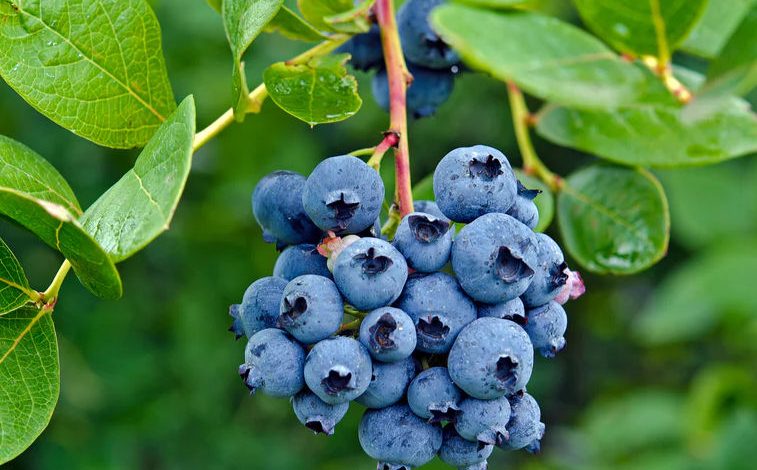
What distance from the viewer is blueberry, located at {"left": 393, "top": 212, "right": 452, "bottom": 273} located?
0.90 meters

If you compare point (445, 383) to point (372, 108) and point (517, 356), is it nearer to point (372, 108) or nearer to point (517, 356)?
point (517, 356)

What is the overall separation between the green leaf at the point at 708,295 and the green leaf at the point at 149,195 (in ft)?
7.57

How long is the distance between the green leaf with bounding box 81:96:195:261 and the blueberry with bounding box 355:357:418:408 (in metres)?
0.29

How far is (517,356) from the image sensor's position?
2.87 feet

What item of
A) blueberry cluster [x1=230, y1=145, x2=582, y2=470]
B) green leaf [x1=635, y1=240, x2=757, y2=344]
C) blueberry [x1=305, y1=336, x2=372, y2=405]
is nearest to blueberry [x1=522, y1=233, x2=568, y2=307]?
blueberry cluster [x1=230, y1=145, x2=582, y2=470]

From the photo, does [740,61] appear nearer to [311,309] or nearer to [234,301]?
[311,309]

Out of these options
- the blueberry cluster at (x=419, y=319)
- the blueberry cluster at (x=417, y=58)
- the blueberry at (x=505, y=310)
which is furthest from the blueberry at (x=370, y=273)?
the blueberry cluster at (x=417, y=58)

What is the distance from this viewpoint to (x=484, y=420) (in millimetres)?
891

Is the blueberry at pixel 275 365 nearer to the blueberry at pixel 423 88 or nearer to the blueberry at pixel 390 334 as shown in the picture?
the blueberry at pixel 390 334

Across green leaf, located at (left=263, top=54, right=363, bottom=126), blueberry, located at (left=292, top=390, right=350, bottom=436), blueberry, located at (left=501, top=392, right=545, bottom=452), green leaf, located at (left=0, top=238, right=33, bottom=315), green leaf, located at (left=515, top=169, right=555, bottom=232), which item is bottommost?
green leaf, located at (left=515, top=169, right=555, bottom=232)

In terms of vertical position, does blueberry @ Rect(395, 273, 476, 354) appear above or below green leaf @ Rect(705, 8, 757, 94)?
below

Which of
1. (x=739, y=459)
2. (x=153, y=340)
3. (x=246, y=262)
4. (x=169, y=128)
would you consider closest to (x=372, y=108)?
(x=246, y=262)

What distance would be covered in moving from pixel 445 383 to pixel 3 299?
0.59 meters

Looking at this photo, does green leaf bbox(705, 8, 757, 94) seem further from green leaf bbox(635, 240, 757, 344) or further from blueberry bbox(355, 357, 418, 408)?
green leaf bbox(635, 240, 757, 344)
